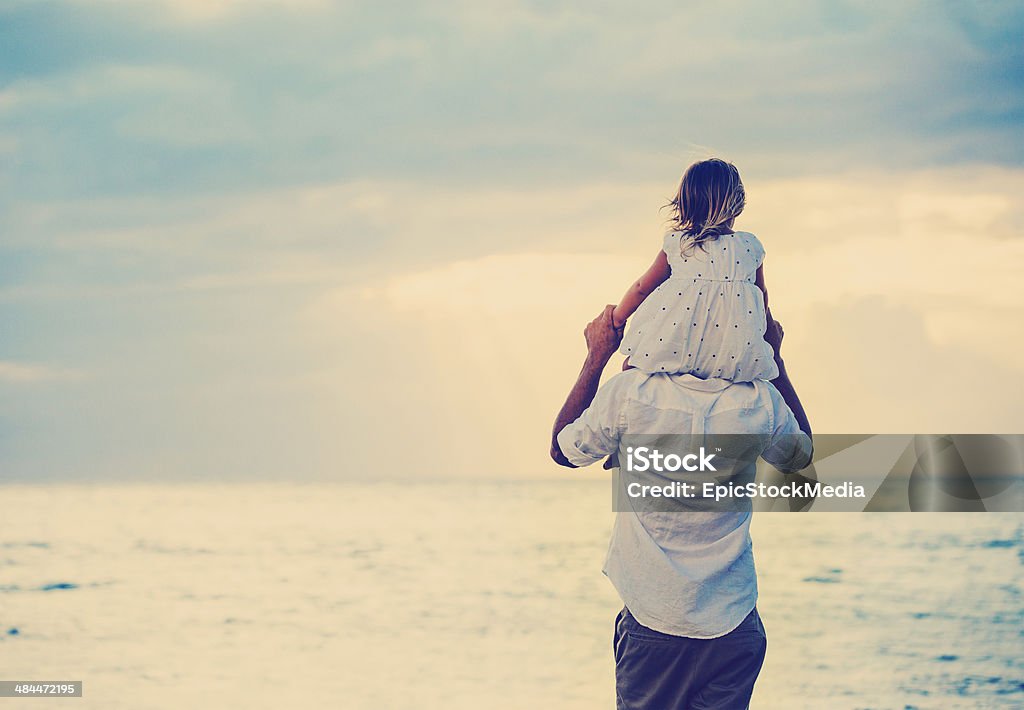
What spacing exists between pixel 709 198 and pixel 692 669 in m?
0.69

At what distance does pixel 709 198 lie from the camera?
5.23 feet

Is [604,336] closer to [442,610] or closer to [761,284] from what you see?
[761,284]

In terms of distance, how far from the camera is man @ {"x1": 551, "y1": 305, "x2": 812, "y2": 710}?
156cm

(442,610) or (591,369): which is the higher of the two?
(591,369)

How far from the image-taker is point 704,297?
5.11 feet

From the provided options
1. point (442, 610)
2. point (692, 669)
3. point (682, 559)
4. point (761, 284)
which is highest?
point (761, 284)

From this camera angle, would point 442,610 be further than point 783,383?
Yes

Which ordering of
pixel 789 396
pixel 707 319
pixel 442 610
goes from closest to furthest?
pixel 707 319 → pixel 789 396 → pixel 442 610

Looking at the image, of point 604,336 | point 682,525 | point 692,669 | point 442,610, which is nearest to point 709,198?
point 604,336

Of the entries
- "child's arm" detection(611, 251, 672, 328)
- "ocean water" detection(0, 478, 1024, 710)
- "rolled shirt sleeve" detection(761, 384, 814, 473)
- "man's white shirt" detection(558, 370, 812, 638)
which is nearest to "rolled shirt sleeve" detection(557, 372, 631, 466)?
"man's white shirt" detection(558, 370, 812, 638)

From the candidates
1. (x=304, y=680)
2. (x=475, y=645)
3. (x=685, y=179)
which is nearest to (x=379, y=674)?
(x=304, y=680)

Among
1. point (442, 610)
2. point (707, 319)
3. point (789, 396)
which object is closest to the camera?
point (707, 319)

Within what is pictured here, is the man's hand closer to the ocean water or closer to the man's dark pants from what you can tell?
the man's dark pants

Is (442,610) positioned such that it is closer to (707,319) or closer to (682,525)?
(682,525)
